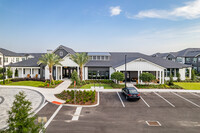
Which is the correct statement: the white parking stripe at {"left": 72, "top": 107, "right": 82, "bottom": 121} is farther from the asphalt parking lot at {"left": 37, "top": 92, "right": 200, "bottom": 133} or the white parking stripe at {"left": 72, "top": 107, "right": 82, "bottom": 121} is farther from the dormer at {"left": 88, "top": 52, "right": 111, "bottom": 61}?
the dormer at {"left": 88, "top": 52, "right": 111, "bottom": 61}

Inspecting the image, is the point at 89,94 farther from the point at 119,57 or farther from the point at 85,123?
the point at 119,57

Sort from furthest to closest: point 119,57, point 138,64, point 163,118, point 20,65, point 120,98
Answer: point 119,57, point 20,65, point 138,64, point 120,98, point 163,118

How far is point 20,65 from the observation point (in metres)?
37.5

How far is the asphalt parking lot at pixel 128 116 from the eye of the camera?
458 inches

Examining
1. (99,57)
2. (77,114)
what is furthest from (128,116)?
(99,57)

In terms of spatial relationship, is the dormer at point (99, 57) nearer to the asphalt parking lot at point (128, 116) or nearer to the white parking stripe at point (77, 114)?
the asphalt parking lot at point (128, 116)

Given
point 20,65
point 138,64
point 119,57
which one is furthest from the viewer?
point 119,57

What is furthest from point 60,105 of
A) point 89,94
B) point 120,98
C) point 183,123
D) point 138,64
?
point 138,64

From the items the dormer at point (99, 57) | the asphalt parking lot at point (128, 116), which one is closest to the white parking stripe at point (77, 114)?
the asphalt parking lot at point (128, 116)

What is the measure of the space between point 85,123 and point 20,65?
32476 millimetres

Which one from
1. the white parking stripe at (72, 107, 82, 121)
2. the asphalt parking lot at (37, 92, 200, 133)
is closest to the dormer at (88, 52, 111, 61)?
the asphalt parking lot at (37, 92, 200, 133)

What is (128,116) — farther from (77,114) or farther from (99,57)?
(99,57)

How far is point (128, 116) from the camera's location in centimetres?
1429

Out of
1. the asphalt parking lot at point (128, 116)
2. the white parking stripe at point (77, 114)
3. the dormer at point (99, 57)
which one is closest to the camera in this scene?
the asphalt parking lot at point (128, 116)
